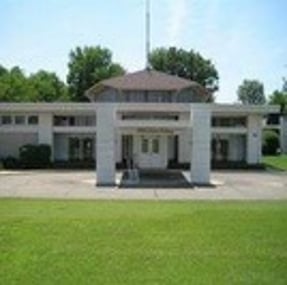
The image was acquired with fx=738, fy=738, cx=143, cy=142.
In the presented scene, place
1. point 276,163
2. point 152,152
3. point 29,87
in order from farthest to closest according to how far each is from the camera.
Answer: point 29,87 < point 276,163 < point 152,152

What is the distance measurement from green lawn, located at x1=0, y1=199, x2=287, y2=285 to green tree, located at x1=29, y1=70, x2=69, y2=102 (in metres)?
67.1

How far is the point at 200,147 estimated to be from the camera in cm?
3412

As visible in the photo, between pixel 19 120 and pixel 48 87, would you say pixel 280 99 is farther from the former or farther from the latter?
pixel 19 120

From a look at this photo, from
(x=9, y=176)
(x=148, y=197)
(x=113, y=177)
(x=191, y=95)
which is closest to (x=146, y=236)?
(x=148, y=197)

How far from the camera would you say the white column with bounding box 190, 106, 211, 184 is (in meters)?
34.0

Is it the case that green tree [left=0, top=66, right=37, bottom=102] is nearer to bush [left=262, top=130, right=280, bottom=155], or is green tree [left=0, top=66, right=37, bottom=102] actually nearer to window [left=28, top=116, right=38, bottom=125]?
bush [left=262, top=130, right=280, bottom=155]

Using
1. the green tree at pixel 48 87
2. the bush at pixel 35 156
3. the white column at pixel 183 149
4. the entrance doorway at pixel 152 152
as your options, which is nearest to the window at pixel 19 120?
the bush at pixel 35 156

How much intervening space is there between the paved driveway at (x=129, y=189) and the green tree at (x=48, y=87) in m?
49.2

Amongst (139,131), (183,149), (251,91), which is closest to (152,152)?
(183,149)

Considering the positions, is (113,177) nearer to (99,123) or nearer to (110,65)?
(99,123)

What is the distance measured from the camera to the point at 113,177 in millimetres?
33344

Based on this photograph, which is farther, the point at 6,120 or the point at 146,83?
the point at 146,83

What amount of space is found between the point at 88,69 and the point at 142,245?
267 ft

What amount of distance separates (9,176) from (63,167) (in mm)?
8646
